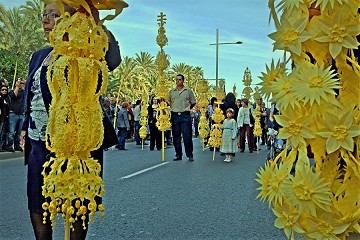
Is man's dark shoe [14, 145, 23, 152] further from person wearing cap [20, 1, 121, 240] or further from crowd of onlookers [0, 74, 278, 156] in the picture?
person wearing cap [20, 1, 121, 240]

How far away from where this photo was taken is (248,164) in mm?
12242

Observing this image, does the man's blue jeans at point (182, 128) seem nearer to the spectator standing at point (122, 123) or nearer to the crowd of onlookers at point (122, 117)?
the crowd of onlookers at point (122, 117)

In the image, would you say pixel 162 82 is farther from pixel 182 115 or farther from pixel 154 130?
pixel 154 130

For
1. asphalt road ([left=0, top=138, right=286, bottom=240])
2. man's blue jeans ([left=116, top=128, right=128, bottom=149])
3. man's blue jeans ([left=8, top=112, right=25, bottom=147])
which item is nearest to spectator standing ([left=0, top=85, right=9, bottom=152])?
man's blue jeans ([left=8, top=112, right=25, bottom=147])

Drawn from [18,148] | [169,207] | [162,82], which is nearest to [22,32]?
[18,148]

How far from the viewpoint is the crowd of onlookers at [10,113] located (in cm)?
1312

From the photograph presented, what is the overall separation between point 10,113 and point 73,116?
457 inches

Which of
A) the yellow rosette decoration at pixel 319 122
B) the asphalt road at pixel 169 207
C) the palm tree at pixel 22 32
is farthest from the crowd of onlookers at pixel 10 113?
the palm tree at pixel 22 32

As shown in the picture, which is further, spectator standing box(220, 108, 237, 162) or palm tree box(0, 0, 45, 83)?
palm tree box(0, 0, 45, 83)

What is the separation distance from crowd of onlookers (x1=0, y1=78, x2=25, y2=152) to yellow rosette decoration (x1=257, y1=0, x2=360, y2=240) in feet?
36.7

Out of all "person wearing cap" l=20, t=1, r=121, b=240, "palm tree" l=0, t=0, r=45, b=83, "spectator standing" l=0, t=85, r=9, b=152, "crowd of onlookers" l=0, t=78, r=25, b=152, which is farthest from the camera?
"palm tree" l=0, t=0, r=45, b=83

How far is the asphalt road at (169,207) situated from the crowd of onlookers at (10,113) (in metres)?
2.90

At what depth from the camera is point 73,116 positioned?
259 cm

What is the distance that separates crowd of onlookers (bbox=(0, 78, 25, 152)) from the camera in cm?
1312
